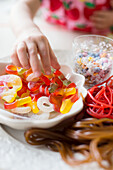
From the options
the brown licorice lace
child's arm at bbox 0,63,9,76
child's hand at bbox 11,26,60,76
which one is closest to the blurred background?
child's arm at bbox 0,63,9,76

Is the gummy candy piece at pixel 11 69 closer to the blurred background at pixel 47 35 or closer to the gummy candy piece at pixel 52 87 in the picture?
the gummy candy piece at pixel 52 87

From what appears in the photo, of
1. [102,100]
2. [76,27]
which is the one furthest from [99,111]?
[76,27]

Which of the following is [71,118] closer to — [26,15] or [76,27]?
[26,15]

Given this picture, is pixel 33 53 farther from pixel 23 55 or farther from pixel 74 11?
pixel 74 11

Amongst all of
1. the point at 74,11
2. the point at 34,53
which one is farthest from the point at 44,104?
the point at 74,11

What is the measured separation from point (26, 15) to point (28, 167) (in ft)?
2.35

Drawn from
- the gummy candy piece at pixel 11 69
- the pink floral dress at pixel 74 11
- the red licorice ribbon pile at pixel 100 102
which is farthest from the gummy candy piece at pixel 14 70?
the pink floral dress at pixel 74 11

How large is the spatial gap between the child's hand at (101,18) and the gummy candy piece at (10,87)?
2.48 ft

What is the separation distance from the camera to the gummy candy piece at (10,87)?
613 millimetres

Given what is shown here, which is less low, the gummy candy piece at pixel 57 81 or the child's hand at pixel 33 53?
the child's hand at pixel 33 53

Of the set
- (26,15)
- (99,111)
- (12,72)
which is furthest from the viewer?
(26,15)

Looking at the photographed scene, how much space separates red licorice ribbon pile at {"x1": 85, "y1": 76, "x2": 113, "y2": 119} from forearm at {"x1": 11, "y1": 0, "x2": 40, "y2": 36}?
367 mm

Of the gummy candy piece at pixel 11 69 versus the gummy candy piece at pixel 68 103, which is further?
the gummy candy piece at pixel 11 69

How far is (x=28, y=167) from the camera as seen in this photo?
0.48 meters
